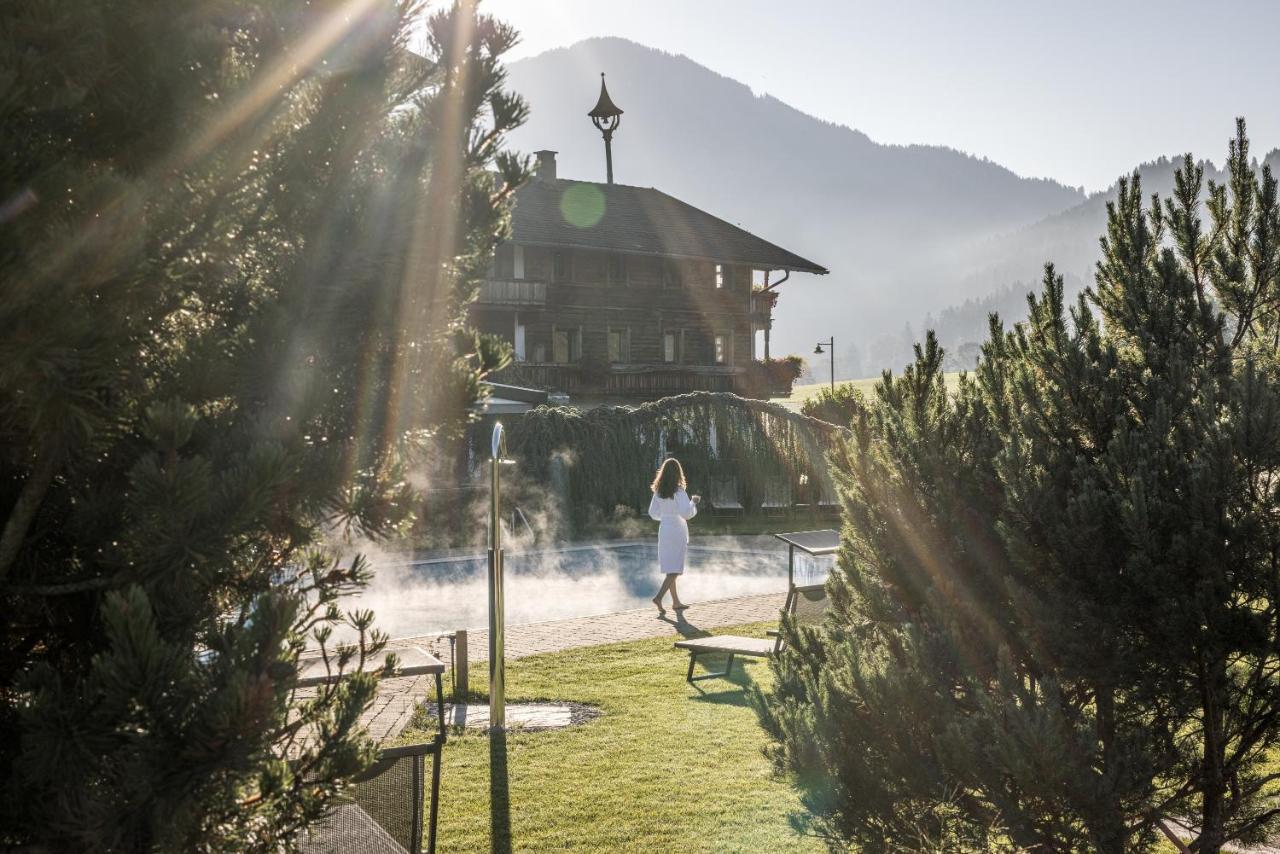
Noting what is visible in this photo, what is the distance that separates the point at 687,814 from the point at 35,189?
5.73 m

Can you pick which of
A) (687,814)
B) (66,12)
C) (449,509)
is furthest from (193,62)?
(449,509)

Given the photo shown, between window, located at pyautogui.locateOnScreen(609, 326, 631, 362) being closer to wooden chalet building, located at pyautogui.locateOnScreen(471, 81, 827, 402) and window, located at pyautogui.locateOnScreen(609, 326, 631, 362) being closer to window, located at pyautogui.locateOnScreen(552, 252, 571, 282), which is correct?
wooden chalet building, located at pyautogui.locateOnScreen(471, 81, 827, 402)

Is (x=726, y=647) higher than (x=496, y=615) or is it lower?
lower

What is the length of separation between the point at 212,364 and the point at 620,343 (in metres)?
41.7

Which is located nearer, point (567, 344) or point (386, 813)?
point (386, 813)

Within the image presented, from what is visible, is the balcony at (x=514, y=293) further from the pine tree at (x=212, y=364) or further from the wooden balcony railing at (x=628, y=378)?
the pine tree at (x=212, y=364)

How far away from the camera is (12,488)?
2.82 metres

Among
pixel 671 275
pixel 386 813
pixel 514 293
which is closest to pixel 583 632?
pixel 386 813

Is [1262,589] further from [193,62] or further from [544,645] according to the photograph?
[544,645]

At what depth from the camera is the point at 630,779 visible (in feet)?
25.4

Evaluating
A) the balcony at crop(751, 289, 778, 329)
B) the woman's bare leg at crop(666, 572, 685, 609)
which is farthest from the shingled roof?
the woman's bare leg at crop(666, 572, 685, 609)

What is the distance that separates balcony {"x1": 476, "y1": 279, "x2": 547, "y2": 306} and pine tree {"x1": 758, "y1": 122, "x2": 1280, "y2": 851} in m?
35.3

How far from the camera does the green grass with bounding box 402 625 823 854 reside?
6.62m

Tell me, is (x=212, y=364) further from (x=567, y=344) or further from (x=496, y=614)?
(x=567, y=344)
